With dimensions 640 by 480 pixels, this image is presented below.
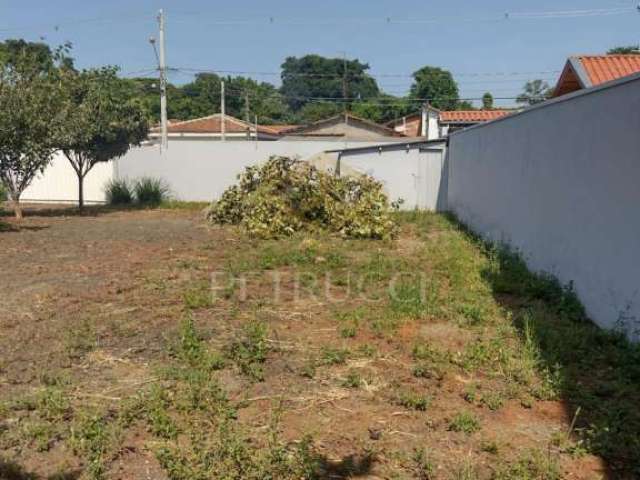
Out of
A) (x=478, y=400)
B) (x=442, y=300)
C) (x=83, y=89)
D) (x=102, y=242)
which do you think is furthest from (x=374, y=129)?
(x=478, y=400)

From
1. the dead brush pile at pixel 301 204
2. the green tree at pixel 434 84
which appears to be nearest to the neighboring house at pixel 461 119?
the dead brush pile at pixel 301 204

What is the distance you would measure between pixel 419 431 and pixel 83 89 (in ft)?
41.7

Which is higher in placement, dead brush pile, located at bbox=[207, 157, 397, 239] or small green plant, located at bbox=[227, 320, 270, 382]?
dead brush pile, located at bbox=[207, 157, 397, 239]

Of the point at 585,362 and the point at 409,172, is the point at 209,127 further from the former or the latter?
the point at 585,362

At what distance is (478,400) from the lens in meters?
3.33

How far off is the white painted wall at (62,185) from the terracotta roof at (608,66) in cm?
1336

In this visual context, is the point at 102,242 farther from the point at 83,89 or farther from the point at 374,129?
the point at 374,129

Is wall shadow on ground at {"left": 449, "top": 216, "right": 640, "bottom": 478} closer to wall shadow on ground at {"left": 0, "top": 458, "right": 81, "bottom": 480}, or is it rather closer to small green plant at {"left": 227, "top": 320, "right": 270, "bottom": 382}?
small green plant at {"left": 227, "top": 320, "right": 270, "bottom": 382}

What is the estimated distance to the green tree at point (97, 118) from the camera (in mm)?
12164

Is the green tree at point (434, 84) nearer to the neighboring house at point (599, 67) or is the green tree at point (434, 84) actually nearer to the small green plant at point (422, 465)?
the neighboring house at point (599, 67)

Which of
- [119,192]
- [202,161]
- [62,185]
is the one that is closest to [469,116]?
[202,161]

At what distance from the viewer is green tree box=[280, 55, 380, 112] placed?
7788 centimetres

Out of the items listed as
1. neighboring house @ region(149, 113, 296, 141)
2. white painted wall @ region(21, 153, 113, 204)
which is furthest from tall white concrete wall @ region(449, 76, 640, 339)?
neighboring house @ region(149, 113, 296, 141)

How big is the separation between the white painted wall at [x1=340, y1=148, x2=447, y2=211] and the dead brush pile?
9.60 feet
